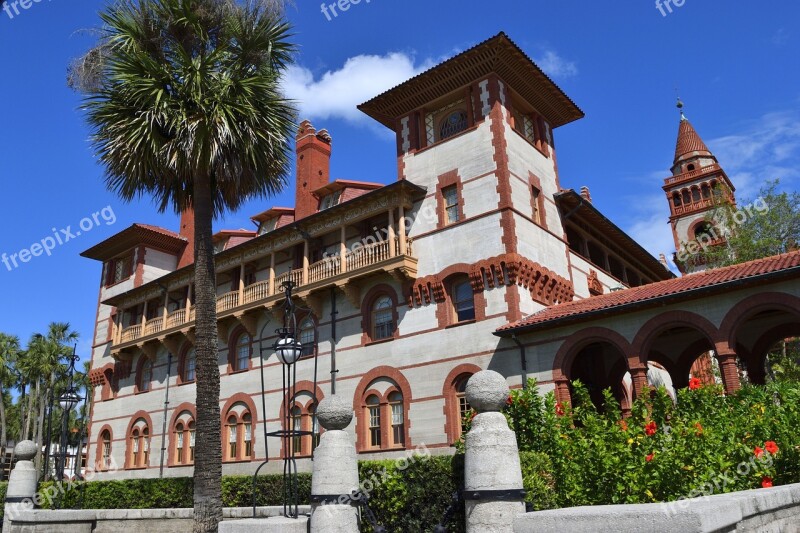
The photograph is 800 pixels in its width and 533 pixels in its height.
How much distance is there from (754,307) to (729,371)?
5.84 feet

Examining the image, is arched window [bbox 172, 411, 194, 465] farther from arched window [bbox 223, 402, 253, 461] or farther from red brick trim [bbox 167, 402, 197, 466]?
arched window [bbox 223, 402, 253, 461]

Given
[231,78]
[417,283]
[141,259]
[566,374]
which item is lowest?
[566,374]

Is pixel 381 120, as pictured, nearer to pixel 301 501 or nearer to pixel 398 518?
pixel 301 501

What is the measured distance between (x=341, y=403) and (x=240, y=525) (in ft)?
6.32

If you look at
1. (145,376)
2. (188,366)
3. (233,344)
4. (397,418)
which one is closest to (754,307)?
(397,418)

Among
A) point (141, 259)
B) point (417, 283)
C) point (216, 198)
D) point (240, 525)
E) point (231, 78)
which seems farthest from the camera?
point (141, 259)

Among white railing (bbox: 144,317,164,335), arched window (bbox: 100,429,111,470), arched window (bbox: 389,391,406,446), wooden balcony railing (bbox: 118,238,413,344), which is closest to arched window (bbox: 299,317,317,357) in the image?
wooden balcony railing (bbox: 118,238,413,344)

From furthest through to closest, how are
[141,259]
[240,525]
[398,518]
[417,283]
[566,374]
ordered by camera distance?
[141,259] → [417,283] → [566,374] → [398,518] → [240,525]

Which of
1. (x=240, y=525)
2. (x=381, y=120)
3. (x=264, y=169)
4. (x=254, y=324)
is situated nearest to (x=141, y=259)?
(x=254, y=324)

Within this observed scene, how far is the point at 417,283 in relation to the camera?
22.0 m

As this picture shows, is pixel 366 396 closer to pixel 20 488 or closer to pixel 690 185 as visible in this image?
pixel 20 488

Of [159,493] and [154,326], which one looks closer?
[159,493]

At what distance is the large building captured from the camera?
19.2 m

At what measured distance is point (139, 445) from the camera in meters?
31.8
